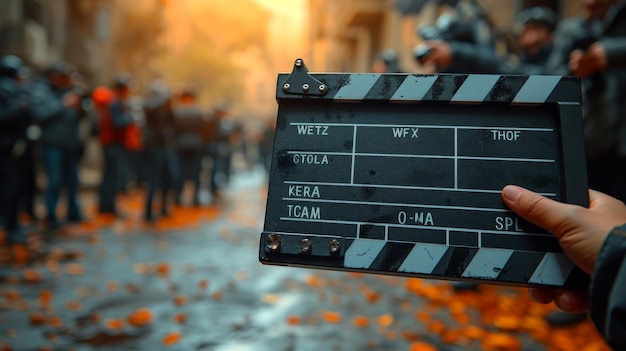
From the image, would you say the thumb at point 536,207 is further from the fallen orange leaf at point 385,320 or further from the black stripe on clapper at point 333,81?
the fallen orange leaf at point 385,320

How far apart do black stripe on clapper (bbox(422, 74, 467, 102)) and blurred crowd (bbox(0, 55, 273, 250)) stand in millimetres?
6080

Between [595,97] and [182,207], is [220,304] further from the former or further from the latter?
[182,207]

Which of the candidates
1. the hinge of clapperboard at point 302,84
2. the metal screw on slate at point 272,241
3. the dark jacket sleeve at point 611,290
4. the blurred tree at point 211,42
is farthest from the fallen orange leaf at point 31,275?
the blurred tree at point 211,42

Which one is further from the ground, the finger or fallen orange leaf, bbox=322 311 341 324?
the finger

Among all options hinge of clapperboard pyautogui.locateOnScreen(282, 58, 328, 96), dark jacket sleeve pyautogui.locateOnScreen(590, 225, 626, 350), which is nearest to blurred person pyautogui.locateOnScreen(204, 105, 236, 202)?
hinge of clapperboard pyautogui.locateOnScreen(282, 58, 328, 96)

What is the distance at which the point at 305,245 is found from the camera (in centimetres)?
179

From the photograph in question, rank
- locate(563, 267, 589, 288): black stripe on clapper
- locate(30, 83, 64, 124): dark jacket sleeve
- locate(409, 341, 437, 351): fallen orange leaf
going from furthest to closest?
locate(30, 83, 64, 124): dark jacket sleeve
locate(409, 341, 437, 351): fallen orange leaf
locate(563, 267, 589, 288): black stripe on clapper

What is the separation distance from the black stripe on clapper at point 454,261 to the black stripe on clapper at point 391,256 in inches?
4.1

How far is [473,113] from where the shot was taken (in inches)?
70.8

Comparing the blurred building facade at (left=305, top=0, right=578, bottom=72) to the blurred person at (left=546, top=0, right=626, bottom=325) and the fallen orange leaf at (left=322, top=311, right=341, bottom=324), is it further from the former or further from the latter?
the fallen orange leaf at (left=322, top=311, right=341, bottom=324)

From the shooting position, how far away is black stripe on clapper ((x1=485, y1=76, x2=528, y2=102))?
1754 mm

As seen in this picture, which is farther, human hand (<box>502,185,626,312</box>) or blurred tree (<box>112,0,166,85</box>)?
blurred tree (<box>112,0,166,85</box>)

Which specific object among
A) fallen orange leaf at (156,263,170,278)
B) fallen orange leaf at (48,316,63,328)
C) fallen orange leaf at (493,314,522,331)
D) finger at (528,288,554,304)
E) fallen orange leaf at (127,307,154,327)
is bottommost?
fallen orange leaf at (48,316,63,328)

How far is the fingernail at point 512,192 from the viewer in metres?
1.65
